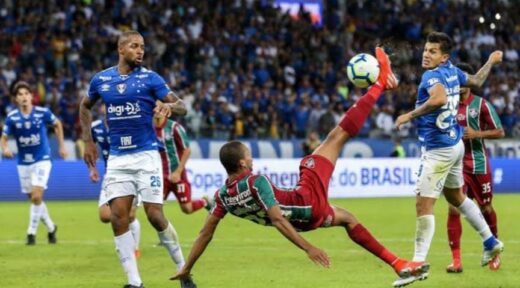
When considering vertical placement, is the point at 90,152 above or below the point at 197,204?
above

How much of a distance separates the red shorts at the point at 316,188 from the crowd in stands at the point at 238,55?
16.4 m

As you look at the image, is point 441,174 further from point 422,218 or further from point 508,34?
point 508,34

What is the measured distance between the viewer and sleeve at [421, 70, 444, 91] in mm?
10508

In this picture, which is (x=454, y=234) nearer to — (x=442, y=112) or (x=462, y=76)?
(x=442, y=112)

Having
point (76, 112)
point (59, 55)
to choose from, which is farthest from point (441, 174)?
point (59, 55)

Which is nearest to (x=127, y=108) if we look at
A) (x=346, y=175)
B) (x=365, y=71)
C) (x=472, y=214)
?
(x=365, y=71)

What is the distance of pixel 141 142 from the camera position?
10242 mm

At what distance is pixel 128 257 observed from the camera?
32.9 feet

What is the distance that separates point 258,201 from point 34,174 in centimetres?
771

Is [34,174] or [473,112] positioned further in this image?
[34,174]

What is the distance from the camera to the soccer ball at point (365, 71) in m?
10.7

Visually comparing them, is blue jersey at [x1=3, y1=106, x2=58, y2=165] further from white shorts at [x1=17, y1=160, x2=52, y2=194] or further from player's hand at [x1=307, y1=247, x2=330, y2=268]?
player's hand at [x1=307, y1=247, x2=330, y2=268]

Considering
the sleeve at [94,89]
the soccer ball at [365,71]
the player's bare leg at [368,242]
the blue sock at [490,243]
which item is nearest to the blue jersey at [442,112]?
the soccer ball at [365,71]

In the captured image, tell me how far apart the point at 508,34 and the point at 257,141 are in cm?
1439
